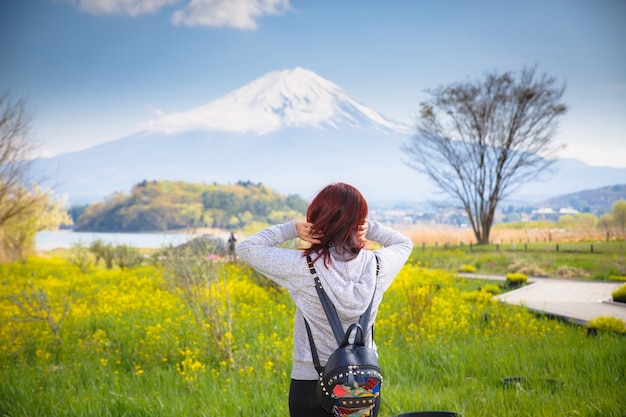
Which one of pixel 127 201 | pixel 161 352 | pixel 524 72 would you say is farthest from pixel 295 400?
pixel 127 201

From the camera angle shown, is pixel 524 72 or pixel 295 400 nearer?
pixel 295 400

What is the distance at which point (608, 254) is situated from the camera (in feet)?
32.6

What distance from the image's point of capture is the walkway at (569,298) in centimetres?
713

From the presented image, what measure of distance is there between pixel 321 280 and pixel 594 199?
11079 millimetres

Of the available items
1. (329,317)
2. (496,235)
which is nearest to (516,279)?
(496,235)

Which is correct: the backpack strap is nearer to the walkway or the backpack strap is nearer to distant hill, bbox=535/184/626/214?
the walkway

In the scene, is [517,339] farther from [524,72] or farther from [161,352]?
[524,72]

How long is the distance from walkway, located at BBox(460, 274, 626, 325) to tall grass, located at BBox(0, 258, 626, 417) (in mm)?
494

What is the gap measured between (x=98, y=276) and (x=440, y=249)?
8.57 metres

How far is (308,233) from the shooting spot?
1.98 metres

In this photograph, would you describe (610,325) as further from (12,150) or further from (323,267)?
(12,150)

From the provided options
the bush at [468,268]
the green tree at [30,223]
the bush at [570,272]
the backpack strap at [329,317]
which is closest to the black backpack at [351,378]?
the backpack strap at [329,317]

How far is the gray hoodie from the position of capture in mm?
1976

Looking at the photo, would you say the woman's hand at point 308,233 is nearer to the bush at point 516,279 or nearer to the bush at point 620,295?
the bush at point 620,295
